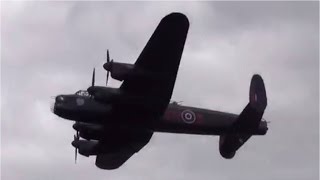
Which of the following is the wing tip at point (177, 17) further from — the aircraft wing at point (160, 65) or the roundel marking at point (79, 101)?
the roundel marking at point (79, 101)

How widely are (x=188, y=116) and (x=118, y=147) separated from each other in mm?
4570

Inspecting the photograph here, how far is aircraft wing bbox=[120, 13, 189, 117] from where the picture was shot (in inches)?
966

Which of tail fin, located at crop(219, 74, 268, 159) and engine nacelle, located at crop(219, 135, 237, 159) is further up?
tail fin, located at crop(219, 74, 268, 159)

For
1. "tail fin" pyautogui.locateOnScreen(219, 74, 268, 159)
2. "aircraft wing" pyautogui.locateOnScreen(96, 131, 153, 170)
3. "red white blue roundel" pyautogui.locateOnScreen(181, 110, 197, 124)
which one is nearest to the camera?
"red white blue roundel" pyautogui.locateOnScreen(181, 110, 197, 124)

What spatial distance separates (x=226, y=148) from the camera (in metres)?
29.9

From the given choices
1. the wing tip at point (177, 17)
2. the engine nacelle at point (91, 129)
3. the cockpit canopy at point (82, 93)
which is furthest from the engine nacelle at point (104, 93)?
the wing tip at point (177, 17)

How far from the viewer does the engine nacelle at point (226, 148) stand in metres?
29.7

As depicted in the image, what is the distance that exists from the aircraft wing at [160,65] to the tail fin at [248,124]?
4436 millimetres

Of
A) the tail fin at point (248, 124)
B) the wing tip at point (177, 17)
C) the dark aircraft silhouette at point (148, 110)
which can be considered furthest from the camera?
the tail fin at point (248, 124)

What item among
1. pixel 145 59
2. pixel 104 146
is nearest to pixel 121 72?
pixel 145 59

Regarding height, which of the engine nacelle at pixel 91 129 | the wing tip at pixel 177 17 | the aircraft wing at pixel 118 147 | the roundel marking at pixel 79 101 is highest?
the wing tip at pixel 177 17

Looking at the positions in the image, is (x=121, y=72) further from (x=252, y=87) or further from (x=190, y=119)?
(x=252, y=87)

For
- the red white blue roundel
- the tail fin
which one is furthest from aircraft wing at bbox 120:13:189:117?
the tail fin

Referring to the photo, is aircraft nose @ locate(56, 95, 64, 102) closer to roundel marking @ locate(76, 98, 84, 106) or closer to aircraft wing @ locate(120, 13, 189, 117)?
roundel marking @ locate(76, 98, 84, 106)
